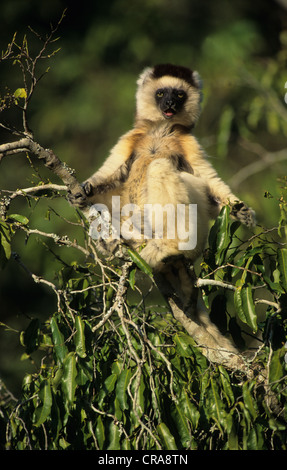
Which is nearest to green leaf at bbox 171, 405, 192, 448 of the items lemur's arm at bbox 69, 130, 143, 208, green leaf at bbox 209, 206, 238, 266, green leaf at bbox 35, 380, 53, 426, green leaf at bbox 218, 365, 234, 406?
green leaf at bbox 218, 365, 234, 406

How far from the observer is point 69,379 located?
9.14 ft

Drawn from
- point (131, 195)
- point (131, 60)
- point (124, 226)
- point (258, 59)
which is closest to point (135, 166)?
point (131, 195)

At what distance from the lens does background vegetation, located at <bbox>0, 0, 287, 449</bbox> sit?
2902mm

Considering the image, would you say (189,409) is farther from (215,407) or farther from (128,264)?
(128,264)

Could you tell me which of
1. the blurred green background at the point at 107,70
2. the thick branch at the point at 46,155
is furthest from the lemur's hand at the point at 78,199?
the blurred green background at the point at 107,70

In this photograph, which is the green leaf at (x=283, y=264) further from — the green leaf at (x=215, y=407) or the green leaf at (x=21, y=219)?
the green leaf at (x=21, y=219)

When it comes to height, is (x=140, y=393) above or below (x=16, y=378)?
below

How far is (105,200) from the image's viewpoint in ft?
14.0

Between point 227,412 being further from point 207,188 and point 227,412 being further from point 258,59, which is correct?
point 258,59

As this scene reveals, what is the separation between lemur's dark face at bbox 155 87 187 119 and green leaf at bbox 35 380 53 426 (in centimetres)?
255

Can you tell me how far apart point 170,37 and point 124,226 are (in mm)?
5679

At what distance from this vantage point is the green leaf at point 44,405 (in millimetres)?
2812

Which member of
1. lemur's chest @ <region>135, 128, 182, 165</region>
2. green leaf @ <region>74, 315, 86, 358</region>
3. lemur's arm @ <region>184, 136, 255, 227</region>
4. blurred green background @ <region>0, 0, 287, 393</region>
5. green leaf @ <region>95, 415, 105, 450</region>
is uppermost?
blurred green background @ <region>0, 0, 287, 393</region>

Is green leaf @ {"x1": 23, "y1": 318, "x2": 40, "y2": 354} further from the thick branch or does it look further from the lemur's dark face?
the lemur's dark face
